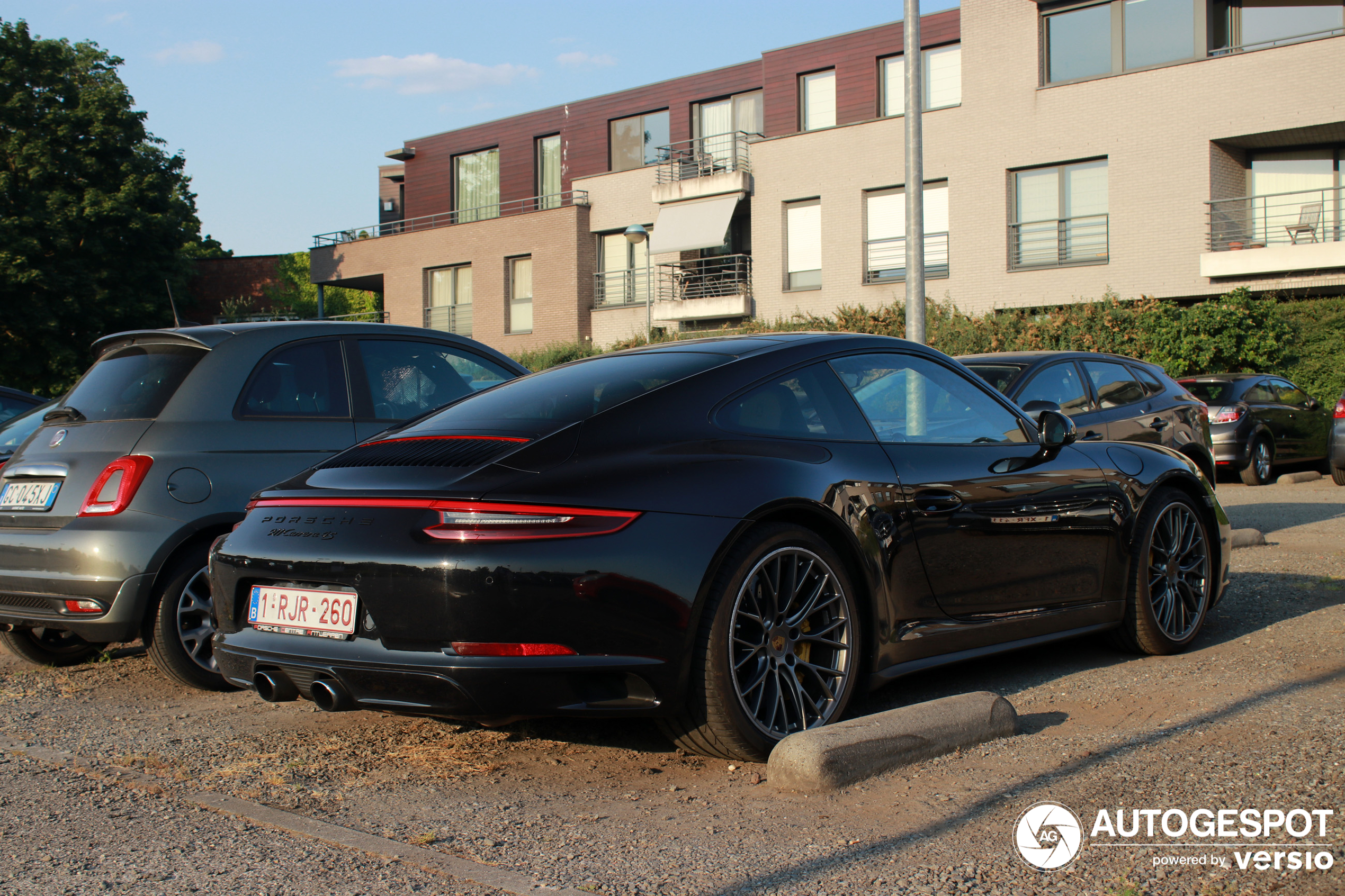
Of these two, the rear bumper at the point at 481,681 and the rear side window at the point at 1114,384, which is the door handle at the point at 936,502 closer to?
the rear bumper at the point at 481,681

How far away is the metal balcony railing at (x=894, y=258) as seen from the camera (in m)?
27.0

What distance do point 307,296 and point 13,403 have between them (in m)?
38.9

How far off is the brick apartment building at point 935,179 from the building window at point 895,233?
6 centimetres

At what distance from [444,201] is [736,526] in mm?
38546

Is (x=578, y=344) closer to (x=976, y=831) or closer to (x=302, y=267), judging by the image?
(x=302, y=267)

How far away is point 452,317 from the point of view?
3831cm

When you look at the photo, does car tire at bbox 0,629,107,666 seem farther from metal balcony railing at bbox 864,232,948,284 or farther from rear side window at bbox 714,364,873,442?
metal balcony railing at bbox 864,232,948,284

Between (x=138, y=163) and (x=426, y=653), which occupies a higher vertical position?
(x=138, y=163)

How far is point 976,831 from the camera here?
10.5ft

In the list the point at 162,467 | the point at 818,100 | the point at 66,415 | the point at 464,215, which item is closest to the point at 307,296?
the point at 464,215

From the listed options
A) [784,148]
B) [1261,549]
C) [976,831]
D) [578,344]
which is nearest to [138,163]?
[578,344]

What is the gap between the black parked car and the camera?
29.0ft

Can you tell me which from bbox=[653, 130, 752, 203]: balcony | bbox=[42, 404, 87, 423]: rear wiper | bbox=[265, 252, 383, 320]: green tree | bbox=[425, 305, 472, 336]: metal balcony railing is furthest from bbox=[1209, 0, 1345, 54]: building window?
bbox=[265, 252, 383, 320]: green tree

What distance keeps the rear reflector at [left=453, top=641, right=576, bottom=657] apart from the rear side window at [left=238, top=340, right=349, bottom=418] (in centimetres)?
260
